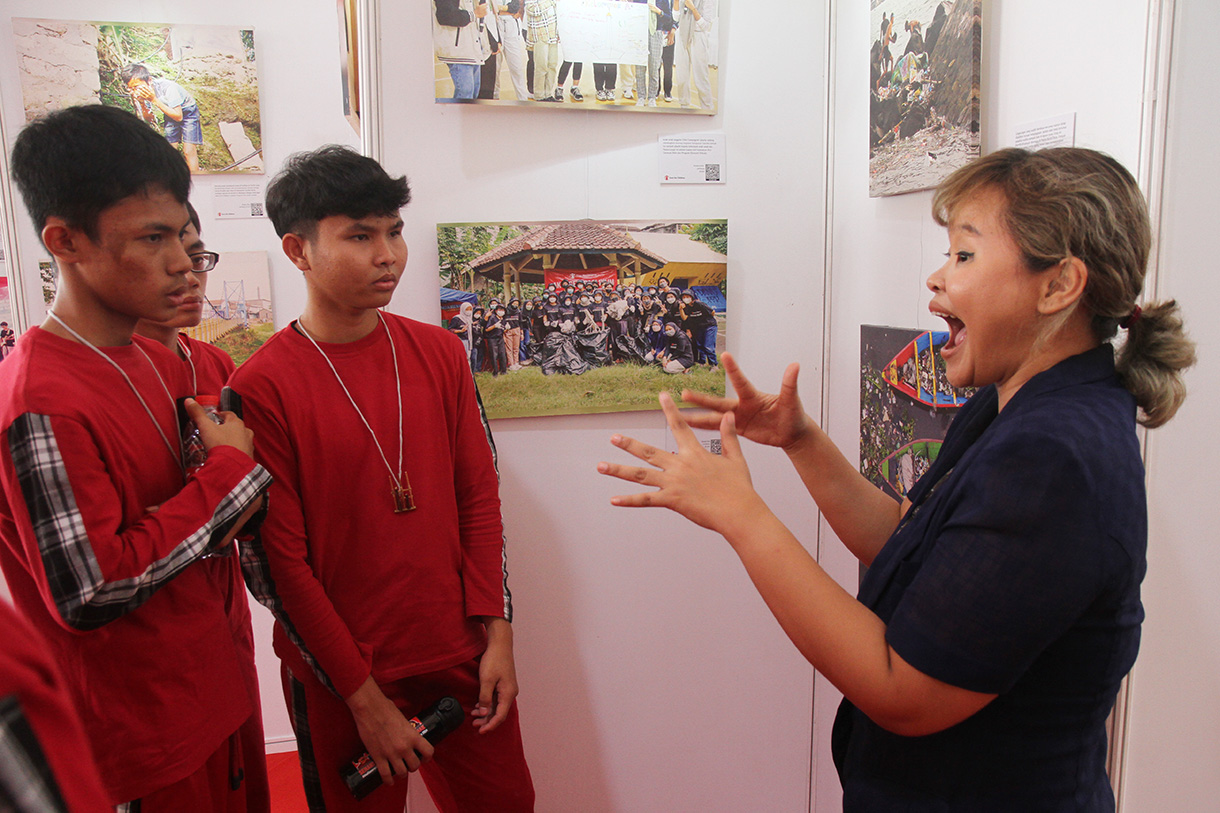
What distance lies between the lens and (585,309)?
1976 millimetres

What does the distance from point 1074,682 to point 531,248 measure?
1.53 m

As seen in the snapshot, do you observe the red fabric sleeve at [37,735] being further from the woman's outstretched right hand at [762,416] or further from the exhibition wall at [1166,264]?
the exhibition wall at [1166,264]

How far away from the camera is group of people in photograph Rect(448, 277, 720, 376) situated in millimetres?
1942

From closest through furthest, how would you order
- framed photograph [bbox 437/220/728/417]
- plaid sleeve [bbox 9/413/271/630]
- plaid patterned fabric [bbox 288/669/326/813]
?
plaid sleeve [bbox 9/413/271/630]
plaid patterned fabric [bbox 288/669/326/813]
framed photograph [bbox 437/220/728/417]

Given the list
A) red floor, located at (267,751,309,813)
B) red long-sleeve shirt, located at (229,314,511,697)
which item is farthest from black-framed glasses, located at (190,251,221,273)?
red floor, located at (267,751,309,813)

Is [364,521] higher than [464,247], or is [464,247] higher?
[464,247]

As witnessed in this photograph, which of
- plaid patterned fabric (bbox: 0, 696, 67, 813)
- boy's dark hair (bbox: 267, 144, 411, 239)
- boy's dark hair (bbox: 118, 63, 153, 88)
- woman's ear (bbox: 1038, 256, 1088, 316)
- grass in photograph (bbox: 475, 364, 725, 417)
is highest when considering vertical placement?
boy's dark hair (bbox: 118, 63, 153, 88)

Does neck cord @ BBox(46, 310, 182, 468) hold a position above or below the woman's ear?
below

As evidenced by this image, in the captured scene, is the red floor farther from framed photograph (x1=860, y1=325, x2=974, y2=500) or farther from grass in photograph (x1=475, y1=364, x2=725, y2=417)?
framed photograph (x1=860, y1=325, x2=974, y2=500)

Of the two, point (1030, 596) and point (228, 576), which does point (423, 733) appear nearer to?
point (228, 576)

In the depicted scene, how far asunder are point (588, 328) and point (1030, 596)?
137 centimetres

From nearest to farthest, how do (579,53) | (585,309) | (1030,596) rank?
(1030,596) < (579,53) < (585,309)

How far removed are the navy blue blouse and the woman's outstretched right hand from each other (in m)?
0.33

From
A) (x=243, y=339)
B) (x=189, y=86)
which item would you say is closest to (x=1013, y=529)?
(x=243, y=339)
